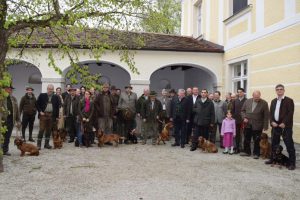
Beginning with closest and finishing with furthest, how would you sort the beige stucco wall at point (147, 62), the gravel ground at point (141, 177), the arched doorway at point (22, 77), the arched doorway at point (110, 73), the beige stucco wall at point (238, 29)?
the gravel ground at point (141, 177)
the beige stucco wall at point (238, 29)
the beige stucco wall at point (147, 62)
the arched doorway at point (22, 77)
the arched doorway at point (110, 73)

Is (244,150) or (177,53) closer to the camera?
(244,150)

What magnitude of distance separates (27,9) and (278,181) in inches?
240

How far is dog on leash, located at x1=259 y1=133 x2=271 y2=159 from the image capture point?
8.86 metres

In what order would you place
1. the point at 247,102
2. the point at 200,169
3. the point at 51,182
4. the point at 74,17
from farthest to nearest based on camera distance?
the point at 247,102 → the point at 200,169 → the point at 74,17 → the point at 51,182

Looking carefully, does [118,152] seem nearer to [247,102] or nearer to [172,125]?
[172,125]

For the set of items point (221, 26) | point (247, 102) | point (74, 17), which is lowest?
point (247, 102)

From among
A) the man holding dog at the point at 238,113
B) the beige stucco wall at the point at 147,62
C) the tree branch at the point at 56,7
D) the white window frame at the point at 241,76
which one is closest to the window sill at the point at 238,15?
the beige stucco wall at the point at 147,62

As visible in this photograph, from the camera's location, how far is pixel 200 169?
7.69 metres

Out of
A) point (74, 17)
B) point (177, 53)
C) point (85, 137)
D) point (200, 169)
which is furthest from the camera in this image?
point (177, 53)

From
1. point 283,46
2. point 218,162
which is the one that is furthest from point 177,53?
point 218,162

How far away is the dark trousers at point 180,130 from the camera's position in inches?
430

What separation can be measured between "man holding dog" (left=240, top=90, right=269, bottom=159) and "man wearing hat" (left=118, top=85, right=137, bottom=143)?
3.53m

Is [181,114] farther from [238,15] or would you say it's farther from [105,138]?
[238,15]

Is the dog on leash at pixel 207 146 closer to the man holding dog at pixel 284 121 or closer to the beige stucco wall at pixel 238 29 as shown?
the man holding dog at pixel 284 121
